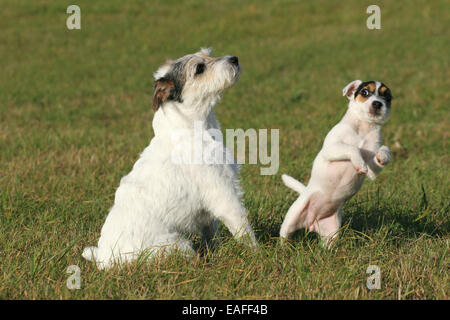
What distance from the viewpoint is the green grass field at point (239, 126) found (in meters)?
4.20

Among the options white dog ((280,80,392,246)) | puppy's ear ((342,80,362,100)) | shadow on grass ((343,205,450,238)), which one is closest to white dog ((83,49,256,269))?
white dog ((280,80,392,246))

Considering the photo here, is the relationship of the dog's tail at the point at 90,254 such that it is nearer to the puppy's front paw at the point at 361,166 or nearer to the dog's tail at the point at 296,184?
the dog's tail at the point at 296,184

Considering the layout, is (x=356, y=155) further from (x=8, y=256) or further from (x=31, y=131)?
(x=31, y=131)

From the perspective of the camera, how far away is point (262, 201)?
5.80m

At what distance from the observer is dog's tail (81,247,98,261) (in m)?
4.55

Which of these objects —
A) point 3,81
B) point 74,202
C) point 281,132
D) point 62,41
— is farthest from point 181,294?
point 62,41

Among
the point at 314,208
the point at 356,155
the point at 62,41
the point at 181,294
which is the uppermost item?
the point at 62,41

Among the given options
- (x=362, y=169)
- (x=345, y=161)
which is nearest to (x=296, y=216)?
(x=345, y=161)

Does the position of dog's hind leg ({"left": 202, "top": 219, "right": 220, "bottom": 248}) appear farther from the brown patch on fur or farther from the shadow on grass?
the brown patch on fur

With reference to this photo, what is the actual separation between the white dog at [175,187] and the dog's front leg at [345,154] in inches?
30.3

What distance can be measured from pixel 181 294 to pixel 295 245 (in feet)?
4.06

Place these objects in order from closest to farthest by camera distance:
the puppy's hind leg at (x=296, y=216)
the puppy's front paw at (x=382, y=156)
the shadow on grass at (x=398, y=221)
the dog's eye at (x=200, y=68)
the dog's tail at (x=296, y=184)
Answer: the puppy's front paw at (x=382, y=156) < the dog's eye at (x=200, y=68) < the puppy's hind leg at (x=296, y=216) < the dog's tail at (x=296, y=184) < the shadow on grass at (x=398, y=221)

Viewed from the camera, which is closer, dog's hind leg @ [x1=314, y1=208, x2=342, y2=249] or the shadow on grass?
dog's hind leg @ [x1=314, y1=208, x2=342, y2=249]

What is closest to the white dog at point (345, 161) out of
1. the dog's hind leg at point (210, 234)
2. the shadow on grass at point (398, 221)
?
the shadow on grass at point (398, 221)
